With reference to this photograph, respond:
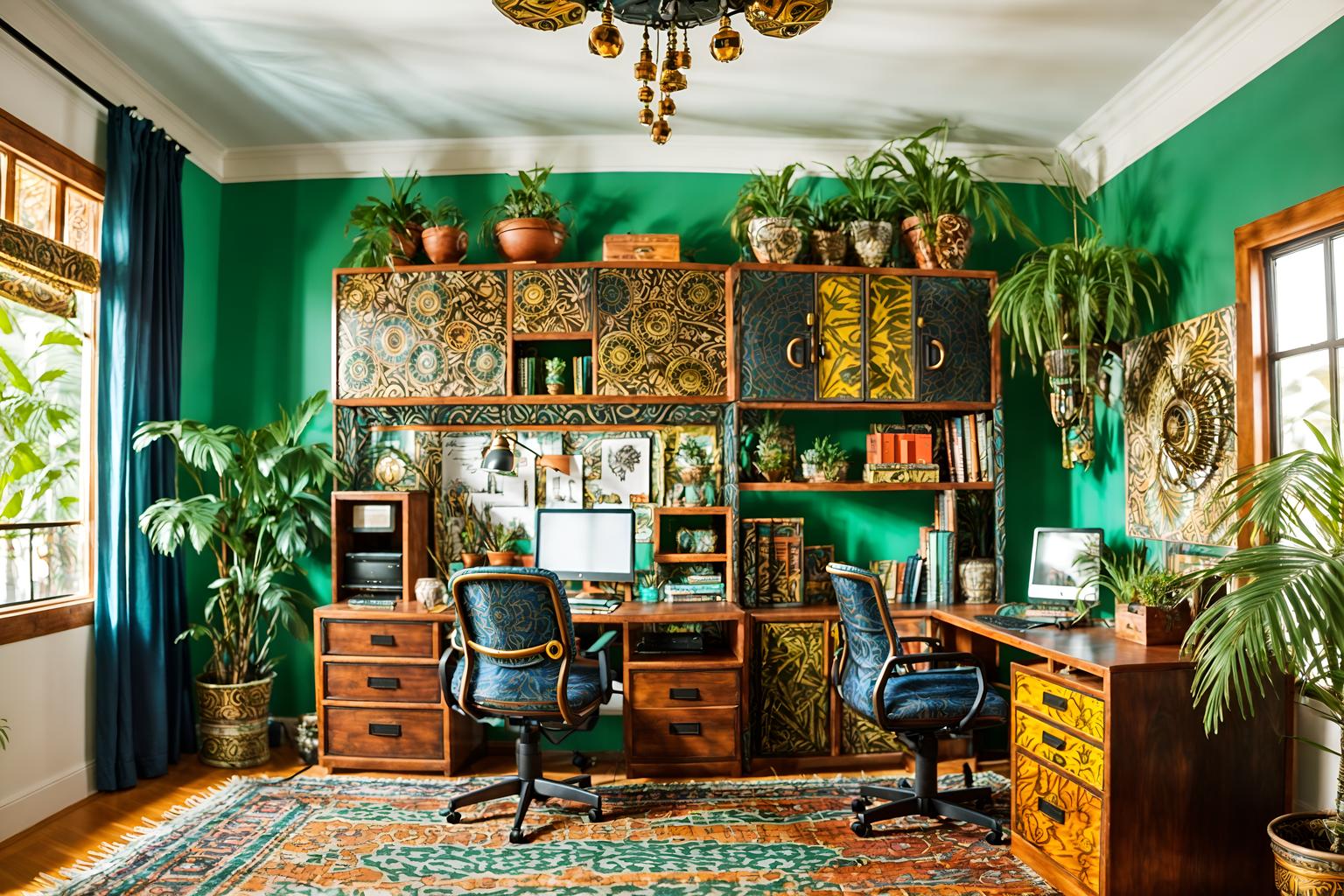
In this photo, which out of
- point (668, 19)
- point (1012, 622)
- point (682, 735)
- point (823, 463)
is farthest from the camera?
point (823, 463)

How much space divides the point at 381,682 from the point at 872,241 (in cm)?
304

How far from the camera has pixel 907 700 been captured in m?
3.21

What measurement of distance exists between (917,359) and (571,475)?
5.83 feet

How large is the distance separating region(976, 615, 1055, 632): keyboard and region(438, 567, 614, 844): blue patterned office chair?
61.6 inches

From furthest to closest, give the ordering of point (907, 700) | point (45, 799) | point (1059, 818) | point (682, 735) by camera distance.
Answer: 1. point (682, 735)
2. point (45, 799)
3. point (907, 700)
4. point (1059, 818)

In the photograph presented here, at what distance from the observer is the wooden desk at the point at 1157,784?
2605 millimetres

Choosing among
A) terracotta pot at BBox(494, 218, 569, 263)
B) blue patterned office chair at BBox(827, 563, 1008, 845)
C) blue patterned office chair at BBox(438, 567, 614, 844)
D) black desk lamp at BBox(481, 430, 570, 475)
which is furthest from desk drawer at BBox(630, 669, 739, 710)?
terracotta pot at BBox(494, 218, 569, 263)

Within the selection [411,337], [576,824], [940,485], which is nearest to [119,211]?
[411,337]

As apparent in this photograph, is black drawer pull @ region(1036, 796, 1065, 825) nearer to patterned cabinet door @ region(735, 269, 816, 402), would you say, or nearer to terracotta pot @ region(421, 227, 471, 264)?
patterned cabinet door @ region(735, 269, 816, 402)

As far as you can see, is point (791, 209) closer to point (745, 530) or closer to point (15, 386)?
point (745, 530)

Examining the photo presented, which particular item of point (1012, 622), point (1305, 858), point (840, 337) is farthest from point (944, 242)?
Answer: point (1305, 858)

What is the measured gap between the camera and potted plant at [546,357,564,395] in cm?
414

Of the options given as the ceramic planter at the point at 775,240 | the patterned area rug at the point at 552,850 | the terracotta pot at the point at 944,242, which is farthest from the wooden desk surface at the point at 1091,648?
the ceramic planter at the point at 775,240

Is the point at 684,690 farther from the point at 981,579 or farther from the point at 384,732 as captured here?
the point at 981,579
